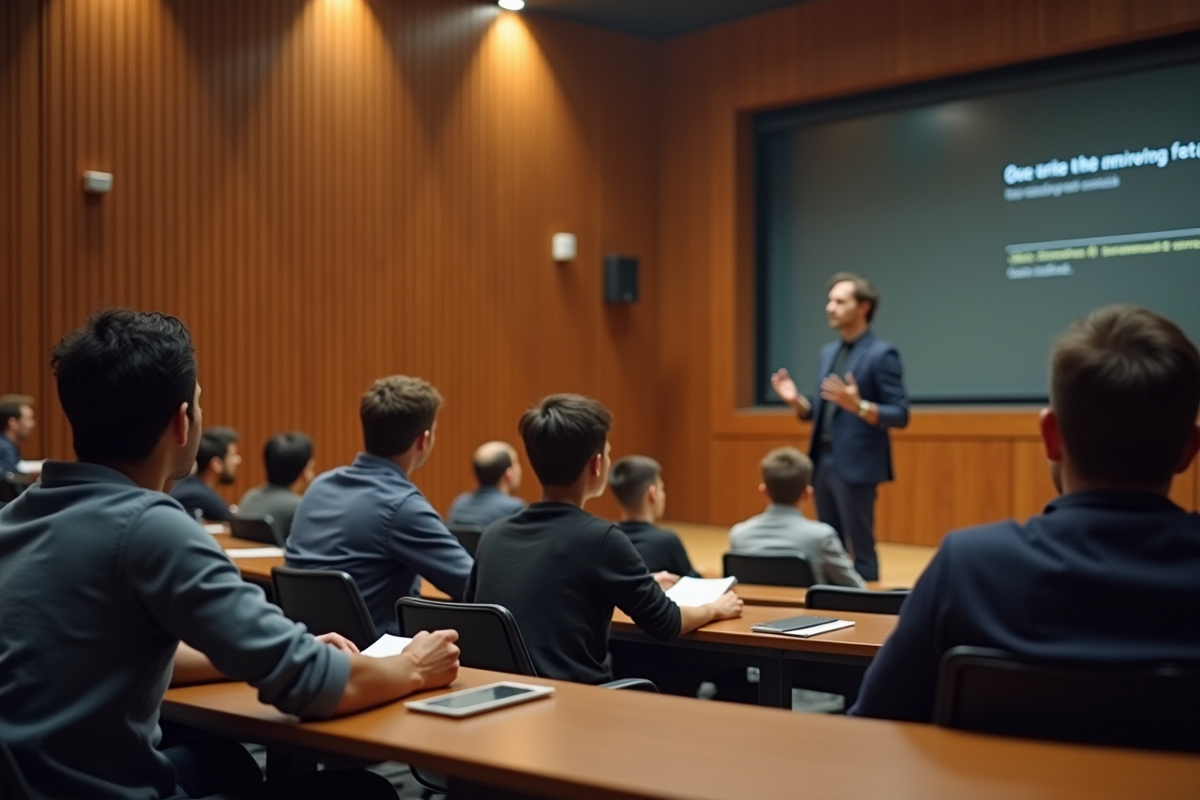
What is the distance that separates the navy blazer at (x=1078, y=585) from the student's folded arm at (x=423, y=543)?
1.78 m

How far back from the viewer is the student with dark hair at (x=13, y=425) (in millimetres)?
6031

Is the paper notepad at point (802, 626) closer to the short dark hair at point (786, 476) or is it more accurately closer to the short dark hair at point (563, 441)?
the short dark hair at point (563, 441)

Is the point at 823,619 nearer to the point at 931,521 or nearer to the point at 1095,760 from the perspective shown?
the point at 1095,760


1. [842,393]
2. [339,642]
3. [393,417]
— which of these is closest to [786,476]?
[393,417]

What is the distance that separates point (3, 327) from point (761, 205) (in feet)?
17.8

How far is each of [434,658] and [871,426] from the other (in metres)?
4.31

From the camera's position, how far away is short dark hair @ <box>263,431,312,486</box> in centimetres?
526

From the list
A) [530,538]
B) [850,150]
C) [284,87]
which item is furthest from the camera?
[850,150]

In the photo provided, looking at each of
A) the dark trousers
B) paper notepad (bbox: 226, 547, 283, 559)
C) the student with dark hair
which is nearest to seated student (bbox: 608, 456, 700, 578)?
paper notepad (bbox: 226, 547, 283, 559)

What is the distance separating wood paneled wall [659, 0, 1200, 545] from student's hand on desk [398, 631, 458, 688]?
20.2 ft

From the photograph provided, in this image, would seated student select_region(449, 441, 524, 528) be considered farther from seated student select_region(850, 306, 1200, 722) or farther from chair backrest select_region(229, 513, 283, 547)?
seated student select_region(850, 306, 1200, 722)

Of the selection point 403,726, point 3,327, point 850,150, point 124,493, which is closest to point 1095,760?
point 403,726

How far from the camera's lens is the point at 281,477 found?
212 inches

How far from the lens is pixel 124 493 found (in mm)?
1621
